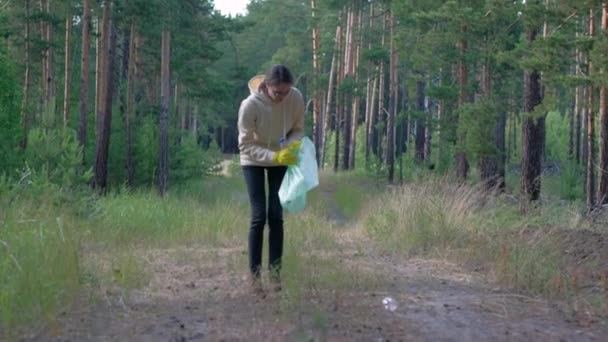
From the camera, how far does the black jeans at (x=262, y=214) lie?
24.1ft

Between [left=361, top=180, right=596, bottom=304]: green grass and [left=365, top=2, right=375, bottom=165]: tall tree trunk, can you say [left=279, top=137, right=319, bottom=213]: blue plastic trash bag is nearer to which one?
[left=361, top=180, right=596, bottom=304]: green grass

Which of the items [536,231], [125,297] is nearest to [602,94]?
[536,231]

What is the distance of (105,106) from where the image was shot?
25.5 metres

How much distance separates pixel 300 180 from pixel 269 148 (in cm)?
41

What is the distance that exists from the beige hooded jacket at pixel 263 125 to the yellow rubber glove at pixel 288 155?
0.22 ft

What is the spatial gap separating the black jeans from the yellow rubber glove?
0.18m

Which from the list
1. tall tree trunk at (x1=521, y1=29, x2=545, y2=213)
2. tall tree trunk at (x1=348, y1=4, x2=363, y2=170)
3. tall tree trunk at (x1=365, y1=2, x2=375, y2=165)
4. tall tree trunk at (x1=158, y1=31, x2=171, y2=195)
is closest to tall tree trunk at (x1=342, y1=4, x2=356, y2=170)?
tall tree trunk at (x1=348, y1=4, x2=363, y2=170)

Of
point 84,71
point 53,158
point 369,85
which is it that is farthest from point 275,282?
point 369,85

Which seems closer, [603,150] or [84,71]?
[603,150]

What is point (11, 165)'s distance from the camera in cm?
1908

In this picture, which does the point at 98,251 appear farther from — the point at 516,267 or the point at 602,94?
the point at 602,94

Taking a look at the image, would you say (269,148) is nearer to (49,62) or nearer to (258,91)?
(258,91)

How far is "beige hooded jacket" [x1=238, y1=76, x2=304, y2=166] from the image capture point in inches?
289

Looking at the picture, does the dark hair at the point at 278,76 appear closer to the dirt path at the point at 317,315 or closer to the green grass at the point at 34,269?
the dirt path at the point at 317,315
